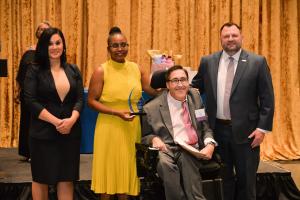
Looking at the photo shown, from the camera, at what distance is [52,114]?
3.35 m

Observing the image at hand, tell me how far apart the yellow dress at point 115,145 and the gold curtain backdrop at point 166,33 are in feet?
9.31

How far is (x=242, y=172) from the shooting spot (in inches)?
142

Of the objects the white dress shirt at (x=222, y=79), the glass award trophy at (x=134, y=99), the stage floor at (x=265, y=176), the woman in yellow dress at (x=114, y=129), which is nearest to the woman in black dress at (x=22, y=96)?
the stage floor at (x=265, y=176)

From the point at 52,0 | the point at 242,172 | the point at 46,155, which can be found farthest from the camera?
the point at 52,0

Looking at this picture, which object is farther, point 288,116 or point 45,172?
point 288,116

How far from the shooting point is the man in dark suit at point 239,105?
11.7 feet

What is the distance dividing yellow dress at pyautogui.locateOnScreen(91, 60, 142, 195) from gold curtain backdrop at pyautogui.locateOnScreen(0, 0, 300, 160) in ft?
9.31

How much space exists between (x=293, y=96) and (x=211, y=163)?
12.4 feet

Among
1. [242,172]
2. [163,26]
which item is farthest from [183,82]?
[163,26]

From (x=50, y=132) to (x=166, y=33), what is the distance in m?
3.61

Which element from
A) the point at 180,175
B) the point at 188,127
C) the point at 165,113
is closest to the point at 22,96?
the point at 165,113

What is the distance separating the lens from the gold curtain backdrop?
6.26 metres

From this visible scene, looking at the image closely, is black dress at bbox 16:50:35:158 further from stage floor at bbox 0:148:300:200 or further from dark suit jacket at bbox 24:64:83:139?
dark suit jacket at bbox 24:64:83:139

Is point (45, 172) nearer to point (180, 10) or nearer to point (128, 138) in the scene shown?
point (128, 138)
